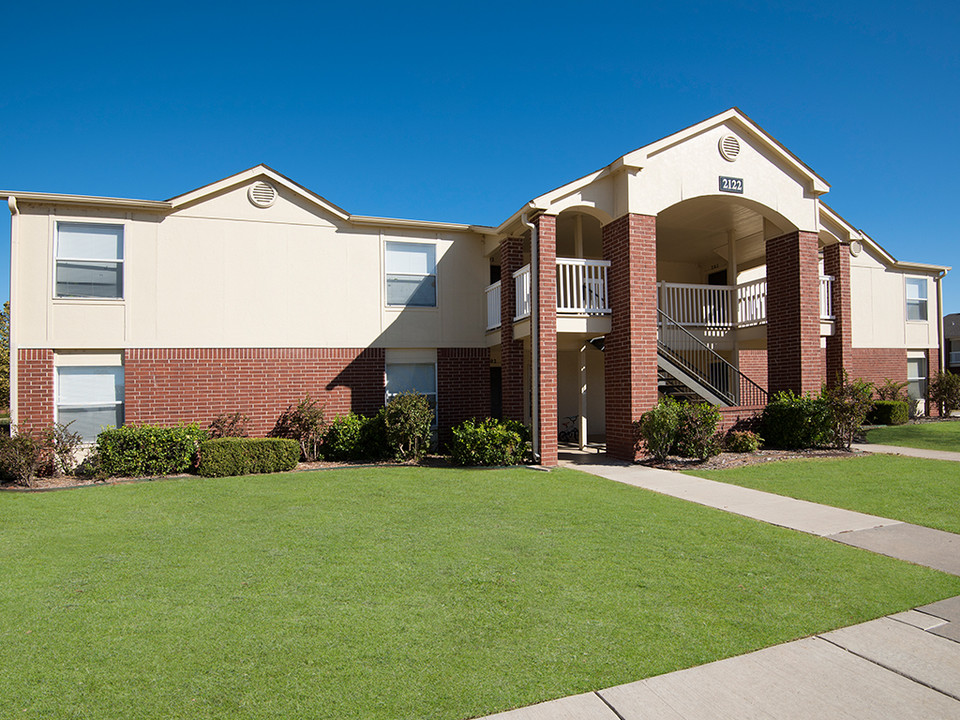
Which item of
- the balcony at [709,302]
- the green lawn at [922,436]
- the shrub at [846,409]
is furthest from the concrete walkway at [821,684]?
the green lawn at [922,436]

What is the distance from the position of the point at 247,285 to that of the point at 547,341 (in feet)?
22.1

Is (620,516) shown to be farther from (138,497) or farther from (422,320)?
(422,320)

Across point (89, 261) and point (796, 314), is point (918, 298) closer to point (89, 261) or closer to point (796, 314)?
point (796, 314)

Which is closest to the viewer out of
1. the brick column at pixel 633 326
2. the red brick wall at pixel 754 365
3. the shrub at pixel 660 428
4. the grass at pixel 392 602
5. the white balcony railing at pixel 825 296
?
the grass at pixel 392 602

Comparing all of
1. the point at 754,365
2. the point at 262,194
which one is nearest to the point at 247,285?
the point at 262,194

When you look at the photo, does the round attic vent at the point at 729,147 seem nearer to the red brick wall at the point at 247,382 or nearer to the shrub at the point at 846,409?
the shrub at the point at 846,409

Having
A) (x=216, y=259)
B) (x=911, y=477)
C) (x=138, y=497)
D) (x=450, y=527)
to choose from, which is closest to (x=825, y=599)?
(x=450, y=527)

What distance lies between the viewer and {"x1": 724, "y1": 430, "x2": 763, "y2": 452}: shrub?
42.0ft

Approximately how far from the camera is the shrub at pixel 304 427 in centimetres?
1273

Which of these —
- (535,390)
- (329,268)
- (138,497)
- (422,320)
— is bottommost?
(138,497)

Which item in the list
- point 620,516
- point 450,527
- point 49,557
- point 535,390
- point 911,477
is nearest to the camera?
point 49,557

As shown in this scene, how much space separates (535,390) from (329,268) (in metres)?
5.64

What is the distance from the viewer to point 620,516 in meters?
7.30

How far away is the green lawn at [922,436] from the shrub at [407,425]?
11252 mm
